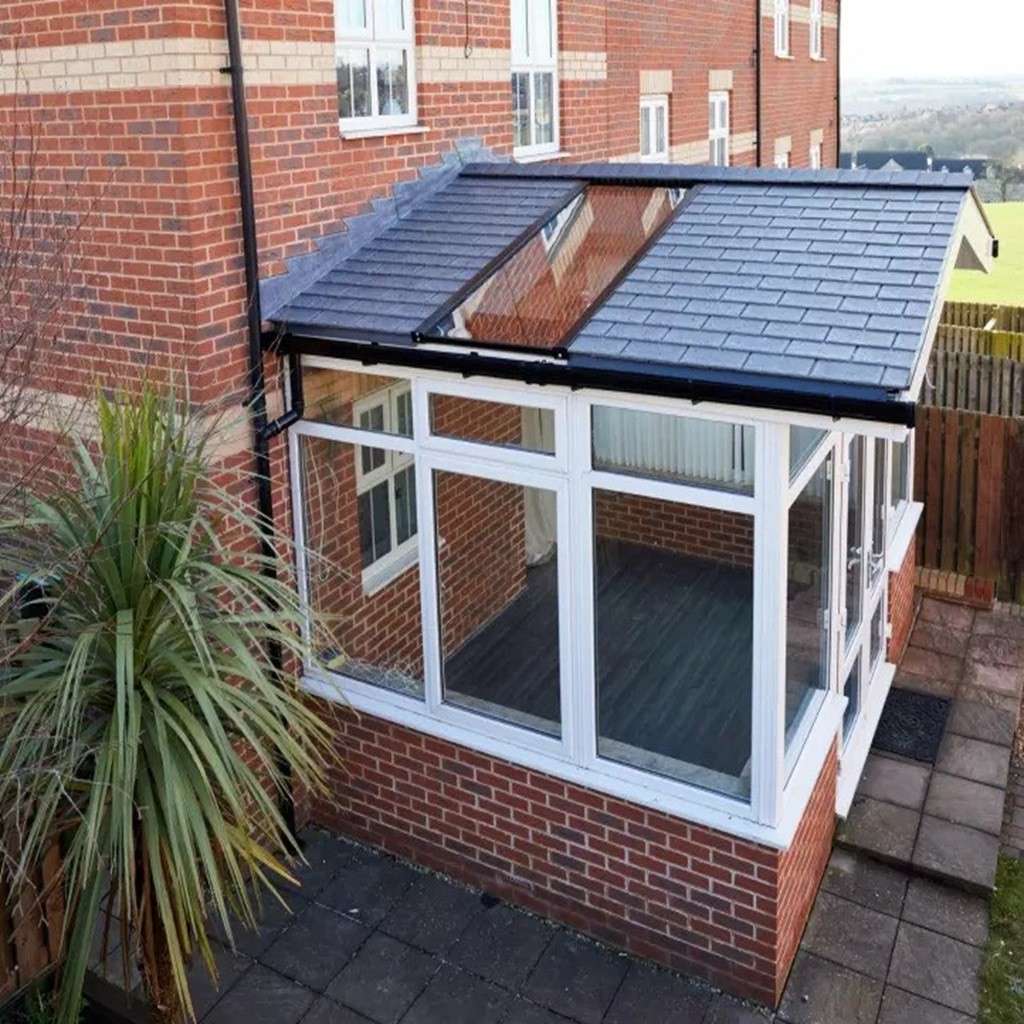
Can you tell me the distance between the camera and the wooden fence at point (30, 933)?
4781 mm

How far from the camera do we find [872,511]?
22.2ft

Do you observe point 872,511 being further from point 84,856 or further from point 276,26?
point 84,856

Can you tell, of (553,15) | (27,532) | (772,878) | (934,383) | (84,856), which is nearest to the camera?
(84,856)

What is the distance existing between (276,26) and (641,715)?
368 centimetres

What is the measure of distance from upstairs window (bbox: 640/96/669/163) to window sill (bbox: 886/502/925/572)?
4264 mm

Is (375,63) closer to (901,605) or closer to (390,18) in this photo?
(390,18)

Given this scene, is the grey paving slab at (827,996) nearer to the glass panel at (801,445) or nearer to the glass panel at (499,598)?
the glass panel at (499,598)

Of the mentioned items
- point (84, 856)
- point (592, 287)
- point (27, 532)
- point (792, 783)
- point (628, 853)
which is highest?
point (592, 287)

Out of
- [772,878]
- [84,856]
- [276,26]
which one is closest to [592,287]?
[276,26]

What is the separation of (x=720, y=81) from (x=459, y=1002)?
10.3 m

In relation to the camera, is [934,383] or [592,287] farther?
[934,383]

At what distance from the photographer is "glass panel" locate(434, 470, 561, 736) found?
209 inches

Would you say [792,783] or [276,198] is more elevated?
[276,198]

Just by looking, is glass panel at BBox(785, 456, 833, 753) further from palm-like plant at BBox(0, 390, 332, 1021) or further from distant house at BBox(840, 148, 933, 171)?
distant house at BBox(840, 148, 933, 171)
